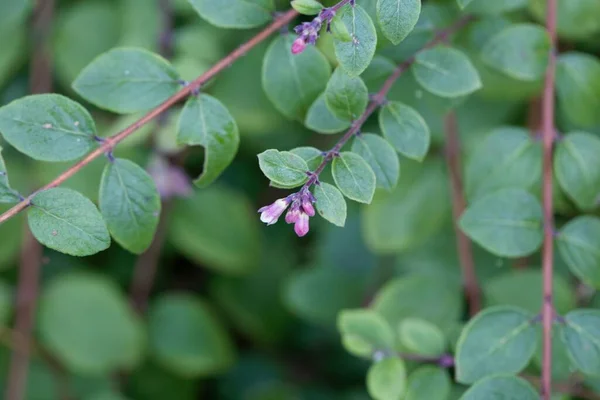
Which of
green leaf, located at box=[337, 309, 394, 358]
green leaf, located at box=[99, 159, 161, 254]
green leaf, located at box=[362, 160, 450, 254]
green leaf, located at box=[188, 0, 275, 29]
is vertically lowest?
green leaf, located at box=[362, 160, 450, 254]

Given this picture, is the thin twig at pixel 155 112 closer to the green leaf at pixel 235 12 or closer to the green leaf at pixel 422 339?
the green leaf at pixel 235 12

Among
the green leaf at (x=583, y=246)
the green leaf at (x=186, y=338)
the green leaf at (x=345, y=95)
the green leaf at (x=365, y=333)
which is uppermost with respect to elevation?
the green leaf at (x=345, y=95)

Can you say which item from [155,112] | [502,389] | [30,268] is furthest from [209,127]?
[30,268]

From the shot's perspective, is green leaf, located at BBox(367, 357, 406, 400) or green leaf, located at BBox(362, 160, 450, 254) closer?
green leaf, located at BBox(367, 357, 406, 400)

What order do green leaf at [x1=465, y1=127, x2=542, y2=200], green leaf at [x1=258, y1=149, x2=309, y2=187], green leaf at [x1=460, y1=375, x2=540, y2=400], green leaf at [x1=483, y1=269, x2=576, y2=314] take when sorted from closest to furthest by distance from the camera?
green leaf at [x1=258, y1=149, x2=309, y2=187], green leaf at [x1=460, y1=375, x2=540, y2=400], green leaf at [x1=465, y1=127, x2=542, y2=200], green leaf at [x1=483, y1=269, x2=576, y2=314]

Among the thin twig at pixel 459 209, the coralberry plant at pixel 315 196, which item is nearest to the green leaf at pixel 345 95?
the coralberry plant at pixel 315 196

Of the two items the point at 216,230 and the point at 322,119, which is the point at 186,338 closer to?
the point at 216,230

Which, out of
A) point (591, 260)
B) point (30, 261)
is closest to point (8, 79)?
point (30, 261)

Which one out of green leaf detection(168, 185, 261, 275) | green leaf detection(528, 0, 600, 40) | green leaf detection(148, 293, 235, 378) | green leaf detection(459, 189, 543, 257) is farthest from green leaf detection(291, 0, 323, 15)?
green leaf detection(148, 293, 235, 378)

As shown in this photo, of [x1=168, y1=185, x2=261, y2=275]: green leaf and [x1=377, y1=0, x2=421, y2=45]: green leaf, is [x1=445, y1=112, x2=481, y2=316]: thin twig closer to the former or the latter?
[x1=168, y1=185, x2=261, y2=275]: green leaf
